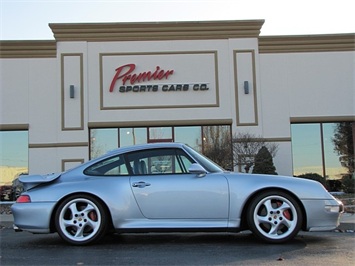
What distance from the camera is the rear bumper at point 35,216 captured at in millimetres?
5508

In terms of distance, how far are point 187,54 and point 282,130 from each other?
14.4 feet

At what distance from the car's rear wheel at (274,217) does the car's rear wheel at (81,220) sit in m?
1.79

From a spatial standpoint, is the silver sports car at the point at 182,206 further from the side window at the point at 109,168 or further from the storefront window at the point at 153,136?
the storefront window at the point at 153,136

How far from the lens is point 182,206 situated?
5.45 metres

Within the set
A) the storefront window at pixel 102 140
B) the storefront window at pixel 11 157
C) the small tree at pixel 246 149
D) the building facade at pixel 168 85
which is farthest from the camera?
the storefront window at pixel 11 157

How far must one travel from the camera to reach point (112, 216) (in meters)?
5.48

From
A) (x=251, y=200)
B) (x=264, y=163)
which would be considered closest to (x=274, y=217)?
(x=251, y=200)

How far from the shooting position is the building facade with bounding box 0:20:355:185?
53.3ft

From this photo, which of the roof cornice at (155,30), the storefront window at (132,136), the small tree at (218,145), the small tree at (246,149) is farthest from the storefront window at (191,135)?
the roof cornice at (155,30)

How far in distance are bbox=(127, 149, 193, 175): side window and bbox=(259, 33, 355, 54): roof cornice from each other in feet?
38.1

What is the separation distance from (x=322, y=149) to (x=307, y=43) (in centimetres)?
395

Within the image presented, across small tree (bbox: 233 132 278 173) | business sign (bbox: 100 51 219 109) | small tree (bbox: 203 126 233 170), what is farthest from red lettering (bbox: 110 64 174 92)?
small tree (bbox: 233 132 278 173)

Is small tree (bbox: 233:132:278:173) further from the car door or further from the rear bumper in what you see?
the rear bumper

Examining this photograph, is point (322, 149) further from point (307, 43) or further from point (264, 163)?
point (307, 43)
